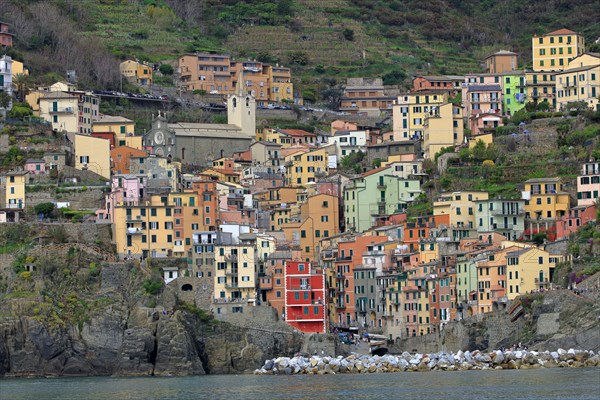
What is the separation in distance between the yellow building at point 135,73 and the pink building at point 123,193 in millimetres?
26464

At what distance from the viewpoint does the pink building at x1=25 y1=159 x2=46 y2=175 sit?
125 metres

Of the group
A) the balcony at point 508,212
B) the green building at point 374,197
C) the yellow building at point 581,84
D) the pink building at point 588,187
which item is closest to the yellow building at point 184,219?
the green building at point 374,197

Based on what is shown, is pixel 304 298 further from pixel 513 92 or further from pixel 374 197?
pixel 513 92

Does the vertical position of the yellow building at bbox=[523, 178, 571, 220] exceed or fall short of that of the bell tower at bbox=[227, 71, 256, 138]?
it falls short

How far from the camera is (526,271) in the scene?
11169cm

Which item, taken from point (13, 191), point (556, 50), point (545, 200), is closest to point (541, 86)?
point (556, 50)

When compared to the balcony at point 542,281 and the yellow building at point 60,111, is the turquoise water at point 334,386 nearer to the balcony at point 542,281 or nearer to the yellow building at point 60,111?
the balcony at point 542,281

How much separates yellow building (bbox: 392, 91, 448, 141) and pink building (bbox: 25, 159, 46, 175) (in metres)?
24.2

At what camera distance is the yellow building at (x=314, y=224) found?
124562 millimetres

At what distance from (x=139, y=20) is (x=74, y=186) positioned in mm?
42113

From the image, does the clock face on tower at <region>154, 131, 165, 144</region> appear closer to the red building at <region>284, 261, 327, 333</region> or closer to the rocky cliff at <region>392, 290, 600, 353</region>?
the red building at <region>284, 261, 327, 333</region>

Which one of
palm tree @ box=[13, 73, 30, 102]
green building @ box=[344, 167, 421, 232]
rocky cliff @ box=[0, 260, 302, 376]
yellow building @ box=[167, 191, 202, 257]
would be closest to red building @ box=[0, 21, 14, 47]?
palm tree @ box=[13, 73, 30, 102]

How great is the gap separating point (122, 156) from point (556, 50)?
30.6 m

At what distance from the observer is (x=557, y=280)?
111562mm
